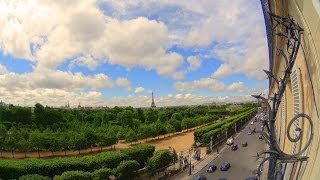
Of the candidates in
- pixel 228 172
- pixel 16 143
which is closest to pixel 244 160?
pixel 228 172

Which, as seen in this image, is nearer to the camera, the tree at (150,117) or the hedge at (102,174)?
the hedge at (102,174)

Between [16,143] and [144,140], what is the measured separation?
2864cm

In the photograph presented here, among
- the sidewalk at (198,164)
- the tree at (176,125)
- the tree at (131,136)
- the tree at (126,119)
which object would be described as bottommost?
the sidewalk at (198,164)

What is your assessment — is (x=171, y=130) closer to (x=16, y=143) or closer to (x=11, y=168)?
(x=16, y=143)

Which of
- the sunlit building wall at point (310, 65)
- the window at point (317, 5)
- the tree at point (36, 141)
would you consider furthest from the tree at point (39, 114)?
the window at point (317, 5)

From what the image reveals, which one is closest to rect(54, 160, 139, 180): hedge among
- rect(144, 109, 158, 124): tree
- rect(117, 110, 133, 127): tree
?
rect(117, 110, 133, 127): tree

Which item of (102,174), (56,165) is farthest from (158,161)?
(56,165)

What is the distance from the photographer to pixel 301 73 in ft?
39.4

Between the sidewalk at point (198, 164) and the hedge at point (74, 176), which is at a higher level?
the hedge at point (74, 176)

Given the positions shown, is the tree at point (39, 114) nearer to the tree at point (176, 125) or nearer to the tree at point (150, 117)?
the tree at point (176, 125)

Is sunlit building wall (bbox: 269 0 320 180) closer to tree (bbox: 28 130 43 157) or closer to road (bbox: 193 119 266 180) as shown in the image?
road (bbox: 193 119 266 180)

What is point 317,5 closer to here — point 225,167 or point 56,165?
point 56,165

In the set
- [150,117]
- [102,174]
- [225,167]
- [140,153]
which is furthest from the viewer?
[150,117]

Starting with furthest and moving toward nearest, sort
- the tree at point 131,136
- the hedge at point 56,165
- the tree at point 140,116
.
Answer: the tree at point 140,116 → the tree at point 131,136 → the hedge at point 56,165
